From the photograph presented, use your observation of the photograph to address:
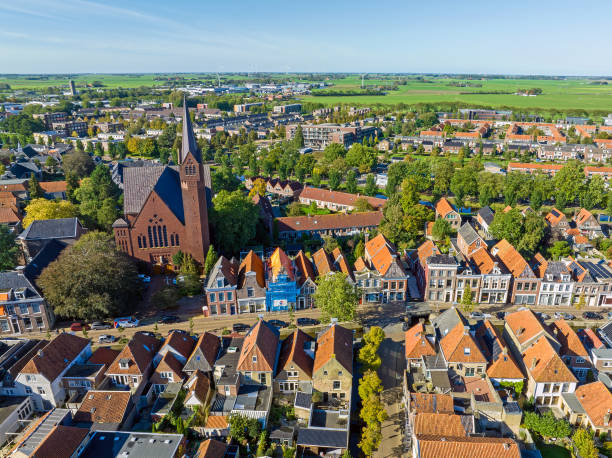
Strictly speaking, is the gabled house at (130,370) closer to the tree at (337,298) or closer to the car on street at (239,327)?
the car on street at (239,327)

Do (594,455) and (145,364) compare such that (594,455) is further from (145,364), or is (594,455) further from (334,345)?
(145,364)

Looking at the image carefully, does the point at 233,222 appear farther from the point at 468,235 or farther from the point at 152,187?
the point at 468,235

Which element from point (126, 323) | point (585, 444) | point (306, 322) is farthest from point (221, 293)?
point (585, 444)

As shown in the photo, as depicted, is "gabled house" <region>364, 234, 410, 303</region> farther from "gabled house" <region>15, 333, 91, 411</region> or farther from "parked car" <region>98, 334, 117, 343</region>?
"gabled house" <region>15, 333, 91, 411</region>

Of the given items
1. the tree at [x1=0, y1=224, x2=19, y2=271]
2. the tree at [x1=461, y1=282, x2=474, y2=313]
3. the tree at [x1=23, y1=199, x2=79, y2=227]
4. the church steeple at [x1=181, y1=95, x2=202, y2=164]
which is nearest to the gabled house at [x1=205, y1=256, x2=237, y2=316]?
the church steeple at [x1=181, y1=95, x2=202, y2=164]

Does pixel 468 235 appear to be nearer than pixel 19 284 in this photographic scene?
A: No

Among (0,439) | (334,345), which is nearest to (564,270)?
(334,345)
